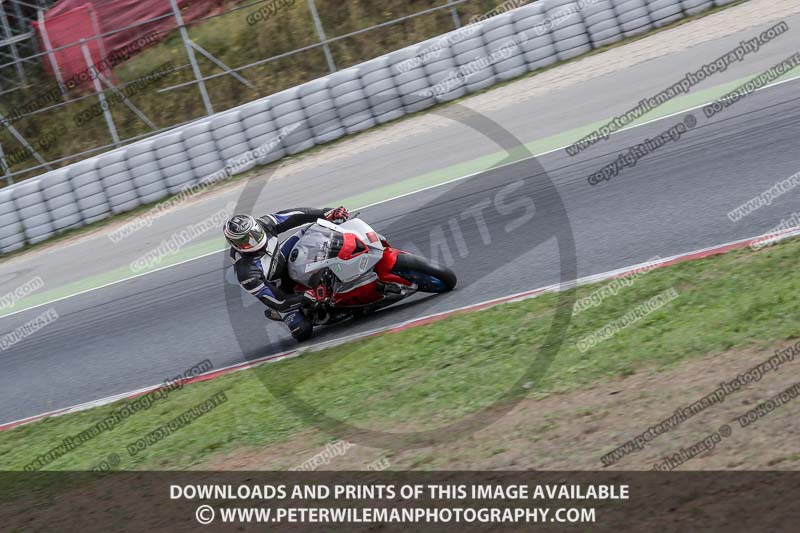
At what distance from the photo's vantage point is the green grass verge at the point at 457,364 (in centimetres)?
701

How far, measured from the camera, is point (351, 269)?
30.4 ft

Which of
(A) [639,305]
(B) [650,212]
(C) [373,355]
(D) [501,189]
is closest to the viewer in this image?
(A) [639,305]

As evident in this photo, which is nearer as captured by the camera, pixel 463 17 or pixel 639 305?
pixel 639 305

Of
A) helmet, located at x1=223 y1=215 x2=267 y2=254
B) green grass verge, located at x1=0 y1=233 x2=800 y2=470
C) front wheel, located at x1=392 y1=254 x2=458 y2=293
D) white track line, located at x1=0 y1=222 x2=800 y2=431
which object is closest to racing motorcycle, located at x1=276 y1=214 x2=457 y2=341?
front wheel, located at x1=392 y1=254 x2=458 y2=293

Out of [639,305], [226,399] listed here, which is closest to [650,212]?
[639,305]

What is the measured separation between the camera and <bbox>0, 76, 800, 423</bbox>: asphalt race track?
953cm

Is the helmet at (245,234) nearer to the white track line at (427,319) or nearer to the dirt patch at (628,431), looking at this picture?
the white track line at (427,319)

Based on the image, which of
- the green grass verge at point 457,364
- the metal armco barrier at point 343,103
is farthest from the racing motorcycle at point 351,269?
the metal armco barrier at point 343,103

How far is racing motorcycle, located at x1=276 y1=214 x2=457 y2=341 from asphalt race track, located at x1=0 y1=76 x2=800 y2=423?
0.27 meters

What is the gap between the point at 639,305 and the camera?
309 inches

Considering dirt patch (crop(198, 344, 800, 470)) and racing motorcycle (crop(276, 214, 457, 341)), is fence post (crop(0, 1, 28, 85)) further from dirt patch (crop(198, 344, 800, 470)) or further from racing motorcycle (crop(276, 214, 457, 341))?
dirt patch (crop(198, 344, 800, 470))

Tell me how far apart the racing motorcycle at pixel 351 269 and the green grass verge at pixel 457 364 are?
59 centimetres

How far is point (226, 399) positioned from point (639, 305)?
4.13 meters

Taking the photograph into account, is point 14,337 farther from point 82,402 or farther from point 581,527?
point 581,527
